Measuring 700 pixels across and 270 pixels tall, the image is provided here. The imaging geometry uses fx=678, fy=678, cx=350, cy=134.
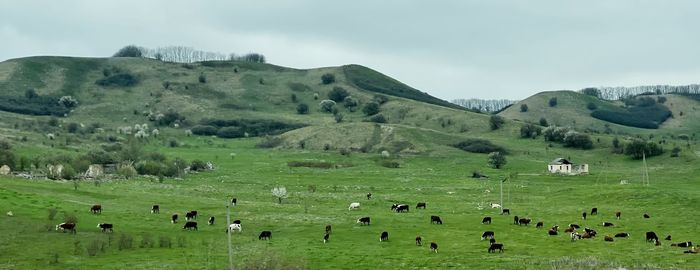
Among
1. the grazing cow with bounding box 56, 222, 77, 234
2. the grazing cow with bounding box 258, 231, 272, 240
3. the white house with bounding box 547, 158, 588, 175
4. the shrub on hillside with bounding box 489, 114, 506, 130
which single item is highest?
the shrub on hillside with bounding box 489, 114, 506, 130

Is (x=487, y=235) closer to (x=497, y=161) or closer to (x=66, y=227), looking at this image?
(x=66, y=227)

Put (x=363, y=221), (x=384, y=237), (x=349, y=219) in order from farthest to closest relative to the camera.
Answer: (x=349, y=219) < (x=363, y=221) < (x=384, y=237)

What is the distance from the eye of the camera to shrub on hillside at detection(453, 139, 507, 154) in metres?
142

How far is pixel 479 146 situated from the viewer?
144 m

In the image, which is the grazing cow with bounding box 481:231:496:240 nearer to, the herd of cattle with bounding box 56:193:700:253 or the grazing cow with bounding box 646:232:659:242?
the herd of cattle with bounding box 56:193:700:253

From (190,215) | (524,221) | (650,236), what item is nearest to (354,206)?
(190,215)

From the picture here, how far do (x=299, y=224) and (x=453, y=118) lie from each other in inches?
5438

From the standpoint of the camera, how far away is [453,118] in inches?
7407

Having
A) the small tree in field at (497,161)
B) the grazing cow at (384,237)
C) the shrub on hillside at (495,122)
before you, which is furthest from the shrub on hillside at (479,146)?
the grazing cow at (384,237)

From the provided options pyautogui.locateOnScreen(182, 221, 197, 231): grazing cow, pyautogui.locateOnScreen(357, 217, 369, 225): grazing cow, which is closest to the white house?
pyautogui.locateOnScreen(357, 217, 369, 225): grazing cow

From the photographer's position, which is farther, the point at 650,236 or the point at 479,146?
the point at 479,146

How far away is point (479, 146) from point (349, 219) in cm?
9036

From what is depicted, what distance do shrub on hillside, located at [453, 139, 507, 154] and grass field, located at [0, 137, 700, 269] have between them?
31368mm

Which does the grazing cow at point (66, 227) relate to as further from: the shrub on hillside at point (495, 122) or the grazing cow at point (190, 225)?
the shrub on hillside at point (495, 122)
